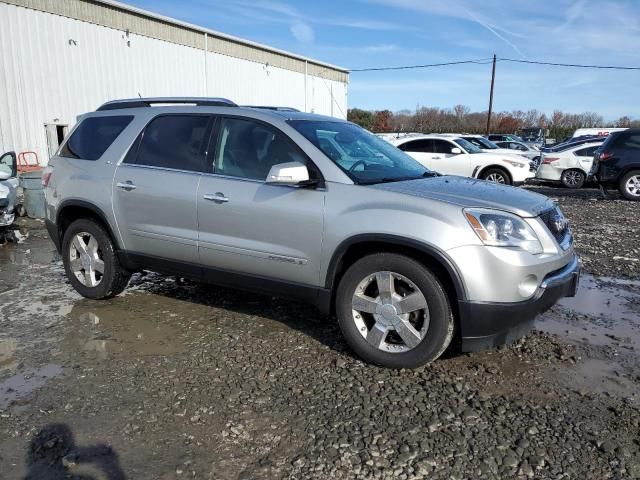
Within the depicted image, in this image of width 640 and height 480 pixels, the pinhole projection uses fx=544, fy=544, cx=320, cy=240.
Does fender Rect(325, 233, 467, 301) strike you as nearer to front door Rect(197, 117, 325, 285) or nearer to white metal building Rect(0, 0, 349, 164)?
front door Rect(197, 117, 325, 285)

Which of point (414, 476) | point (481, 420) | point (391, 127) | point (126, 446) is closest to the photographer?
point (414, 476)

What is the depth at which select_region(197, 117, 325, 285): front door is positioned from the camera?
3877 millimetres

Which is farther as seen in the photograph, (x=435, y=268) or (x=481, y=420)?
(x=435, y=268)

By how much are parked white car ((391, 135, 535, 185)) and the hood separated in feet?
35.3

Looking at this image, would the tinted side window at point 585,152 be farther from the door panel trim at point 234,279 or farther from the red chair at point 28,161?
the red chair at point 28,161

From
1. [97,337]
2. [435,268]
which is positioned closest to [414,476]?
[435,268]

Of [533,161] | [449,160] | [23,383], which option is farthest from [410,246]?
[533,161]

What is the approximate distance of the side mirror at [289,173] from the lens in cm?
367

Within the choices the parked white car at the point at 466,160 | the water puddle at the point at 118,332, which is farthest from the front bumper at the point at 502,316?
the parked white car at the point at 466,160

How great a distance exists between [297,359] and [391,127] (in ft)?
225

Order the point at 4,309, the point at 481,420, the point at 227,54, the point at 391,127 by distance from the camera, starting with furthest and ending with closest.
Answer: the point at 391,127 → the point at 227,54 → the point at 4,309 → the point at 481,420

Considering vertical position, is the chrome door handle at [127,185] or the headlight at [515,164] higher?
the chrome door handle at [127,185]

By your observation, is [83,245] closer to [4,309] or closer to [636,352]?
[4,309]

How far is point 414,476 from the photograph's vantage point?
2.59 meters
